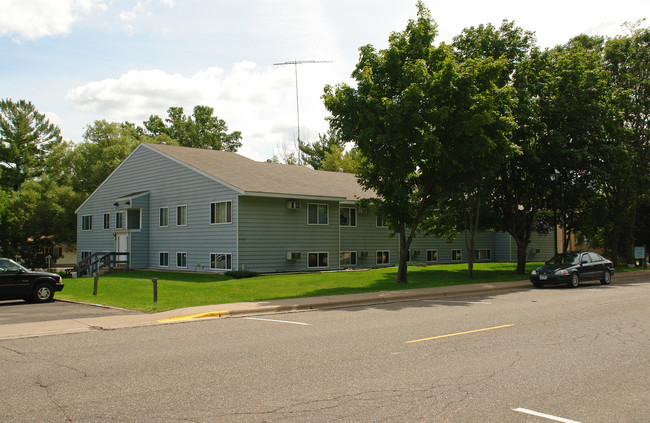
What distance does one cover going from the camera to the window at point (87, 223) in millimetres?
42250

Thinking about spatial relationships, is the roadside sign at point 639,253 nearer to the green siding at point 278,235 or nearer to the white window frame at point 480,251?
the white window frame at point 480,251

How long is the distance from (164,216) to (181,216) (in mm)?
2126

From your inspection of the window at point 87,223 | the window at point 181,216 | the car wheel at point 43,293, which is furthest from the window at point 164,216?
the car wheel at point 43,293

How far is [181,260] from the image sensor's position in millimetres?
32531

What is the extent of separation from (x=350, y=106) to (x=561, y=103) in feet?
41.2

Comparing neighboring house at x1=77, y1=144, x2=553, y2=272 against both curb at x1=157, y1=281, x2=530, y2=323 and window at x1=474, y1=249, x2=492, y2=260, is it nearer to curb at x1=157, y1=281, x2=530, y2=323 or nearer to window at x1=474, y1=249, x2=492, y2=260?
window at x1=474, y1=249, x2=492, y2=260

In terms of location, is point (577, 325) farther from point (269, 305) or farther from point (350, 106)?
point (350, 106)

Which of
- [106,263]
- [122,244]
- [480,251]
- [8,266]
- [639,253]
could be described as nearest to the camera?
[8,266]

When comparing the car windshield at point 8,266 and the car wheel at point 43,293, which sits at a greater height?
the car windshield at point 8,266

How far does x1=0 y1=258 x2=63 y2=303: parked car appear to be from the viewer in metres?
17.9

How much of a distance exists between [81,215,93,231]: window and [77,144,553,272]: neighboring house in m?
1.72

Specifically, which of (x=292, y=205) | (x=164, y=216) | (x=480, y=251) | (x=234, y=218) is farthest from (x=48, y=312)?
(x=480, y=251)

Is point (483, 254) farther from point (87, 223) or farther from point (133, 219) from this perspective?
point (87, 223)

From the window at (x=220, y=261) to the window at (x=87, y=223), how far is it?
16913 millimetres
